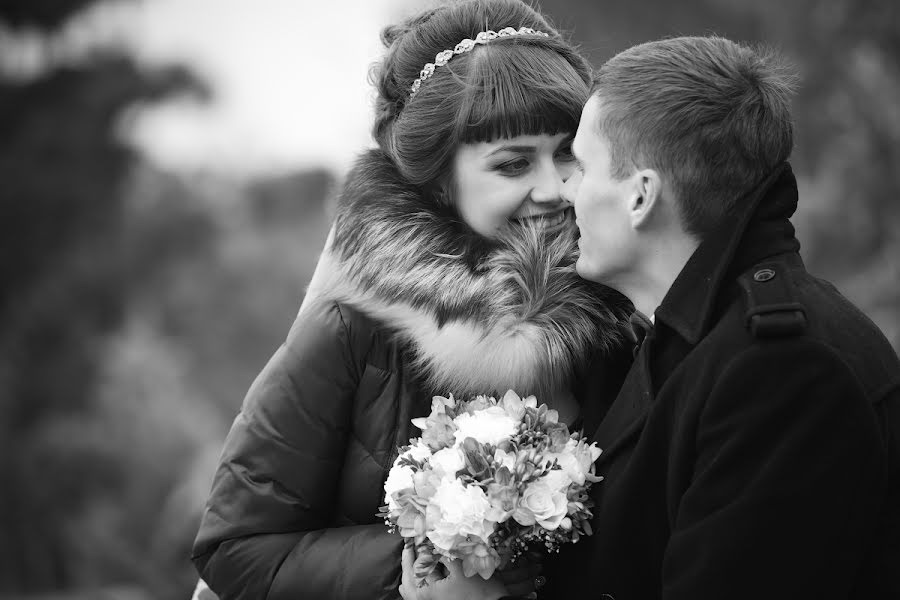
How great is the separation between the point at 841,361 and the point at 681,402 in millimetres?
405

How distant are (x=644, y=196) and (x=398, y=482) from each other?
1.01 meters

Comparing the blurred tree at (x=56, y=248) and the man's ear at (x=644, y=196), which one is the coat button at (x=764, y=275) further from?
the blurred tree at (x=56, y=248)

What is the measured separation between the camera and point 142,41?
10680mm

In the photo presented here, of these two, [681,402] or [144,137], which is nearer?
[681,402]

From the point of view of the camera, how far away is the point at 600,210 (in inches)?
100

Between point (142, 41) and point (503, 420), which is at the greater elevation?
point (142, 41)

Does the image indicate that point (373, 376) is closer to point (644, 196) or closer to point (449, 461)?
point (449, 461)

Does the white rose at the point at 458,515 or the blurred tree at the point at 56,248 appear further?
the blurred tree at the point at 56,248

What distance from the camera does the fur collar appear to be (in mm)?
2676

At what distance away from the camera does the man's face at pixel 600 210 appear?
250 centimetres

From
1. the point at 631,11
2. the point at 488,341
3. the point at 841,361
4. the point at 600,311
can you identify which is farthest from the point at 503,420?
the point at 631,11

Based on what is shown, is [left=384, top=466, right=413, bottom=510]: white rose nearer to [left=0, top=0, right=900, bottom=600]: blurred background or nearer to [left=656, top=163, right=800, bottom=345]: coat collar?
[left=656, top=163, right=800, bottom=345]: coat collar

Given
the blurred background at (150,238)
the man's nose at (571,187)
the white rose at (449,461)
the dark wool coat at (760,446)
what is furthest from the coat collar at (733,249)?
→ the blurred background at (150,238)

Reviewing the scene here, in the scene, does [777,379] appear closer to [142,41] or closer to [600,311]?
[600,311]
